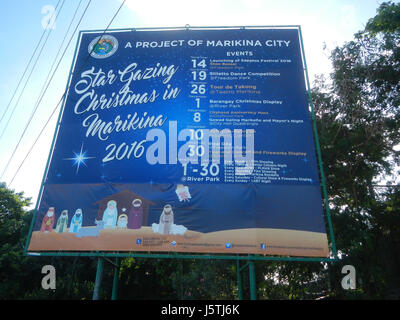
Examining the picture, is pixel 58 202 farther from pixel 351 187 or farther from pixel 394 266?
pixel 394 266

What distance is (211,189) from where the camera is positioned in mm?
6449

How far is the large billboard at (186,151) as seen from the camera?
611cm

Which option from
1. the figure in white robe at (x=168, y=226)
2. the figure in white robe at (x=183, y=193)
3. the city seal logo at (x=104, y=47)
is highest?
the city seal logo at (x=104, y=47)

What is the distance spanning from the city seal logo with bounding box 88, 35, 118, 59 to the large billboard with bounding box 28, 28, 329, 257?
4cm

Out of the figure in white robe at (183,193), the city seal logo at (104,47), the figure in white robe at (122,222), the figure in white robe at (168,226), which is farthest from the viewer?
the city seal logo at (104,47)

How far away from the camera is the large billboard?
6.11 m

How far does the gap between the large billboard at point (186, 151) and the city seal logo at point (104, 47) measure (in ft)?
0.13

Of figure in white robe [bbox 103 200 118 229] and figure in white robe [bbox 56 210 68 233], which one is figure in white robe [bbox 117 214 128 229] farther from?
figure in white robe [bbox 56 210 68 233]

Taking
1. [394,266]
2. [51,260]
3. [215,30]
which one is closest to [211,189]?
[215,30]

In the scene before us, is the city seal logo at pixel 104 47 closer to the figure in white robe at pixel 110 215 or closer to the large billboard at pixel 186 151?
the large billboard at pixel 186 151

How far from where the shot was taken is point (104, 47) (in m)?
8.34

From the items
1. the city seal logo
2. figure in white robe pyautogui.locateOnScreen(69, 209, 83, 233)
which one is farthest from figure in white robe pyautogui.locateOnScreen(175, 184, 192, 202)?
the city seal logo

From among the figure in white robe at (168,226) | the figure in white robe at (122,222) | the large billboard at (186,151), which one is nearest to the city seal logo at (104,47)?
the large billboard at (186,151)

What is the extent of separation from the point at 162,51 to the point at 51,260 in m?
14.6
